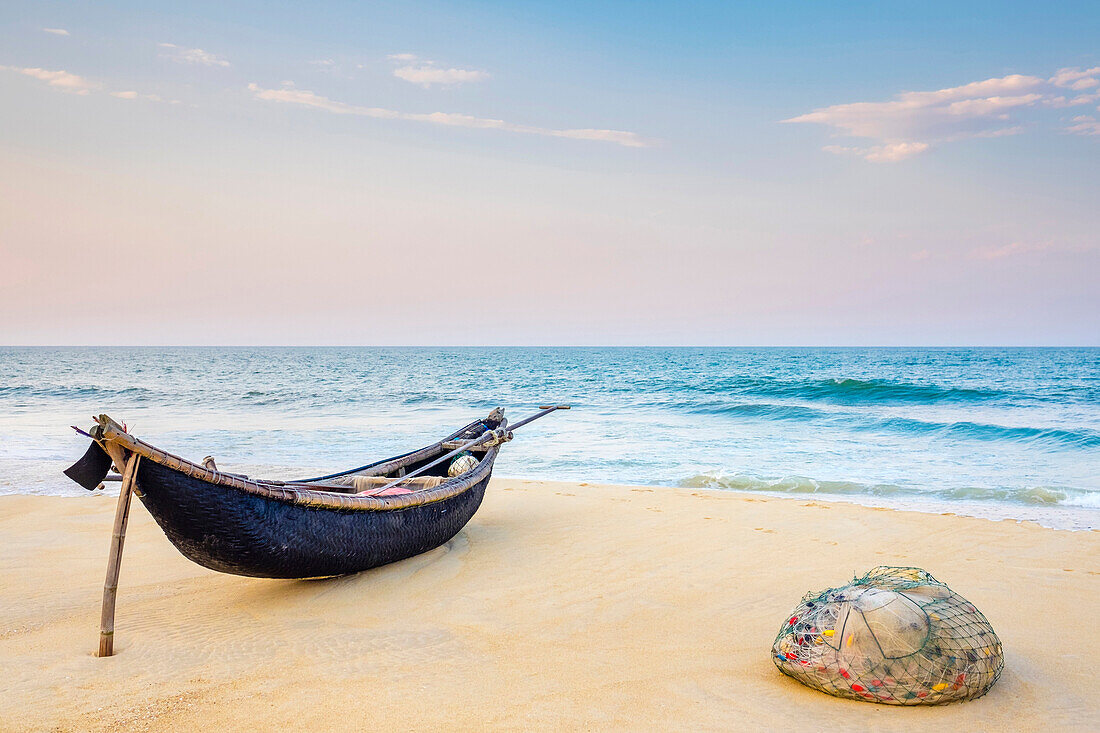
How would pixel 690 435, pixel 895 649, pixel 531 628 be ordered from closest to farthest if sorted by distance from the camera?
pixel 895 649, pixel 531 628, pixel 690 435

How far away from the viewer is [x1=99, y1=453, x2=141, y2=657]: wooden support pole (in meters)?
3.98

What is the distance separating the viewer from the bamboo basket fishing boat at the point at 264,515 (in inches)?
160

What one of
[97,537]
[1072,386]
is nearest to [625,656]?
[97,537]

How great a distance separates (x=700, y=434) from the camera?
17.0 metres

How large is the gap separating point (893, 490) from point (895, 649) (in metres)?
7.46

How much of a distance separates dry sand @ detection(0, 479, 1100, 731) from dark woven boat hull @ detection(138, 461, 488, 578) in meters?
0.27

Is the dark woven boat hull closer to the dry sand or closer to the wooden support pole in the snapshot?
the wooden support pole

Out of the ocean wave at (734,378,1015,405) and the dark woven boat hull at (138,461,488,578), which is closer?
the dark woven boat hull at (138,461,488,578)

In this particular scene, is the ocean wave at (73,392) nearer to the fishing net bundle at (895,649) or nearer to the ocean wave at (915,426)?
the ocean wave at (915,426)

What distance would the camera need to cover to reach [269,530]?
470cm

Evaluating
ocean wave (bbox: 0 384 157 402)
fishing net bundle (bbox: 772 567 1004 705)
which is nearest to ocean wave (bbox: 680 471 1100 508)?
fishing net bundle (bbox: 772 567 1004 705)

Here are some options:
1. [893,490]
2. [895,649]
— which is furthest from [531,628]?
[893,490]

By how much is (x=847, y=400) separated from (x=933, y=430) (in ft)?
32.5

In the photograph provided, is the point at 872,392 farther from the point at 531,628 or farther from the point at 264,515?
the point at 264,515
